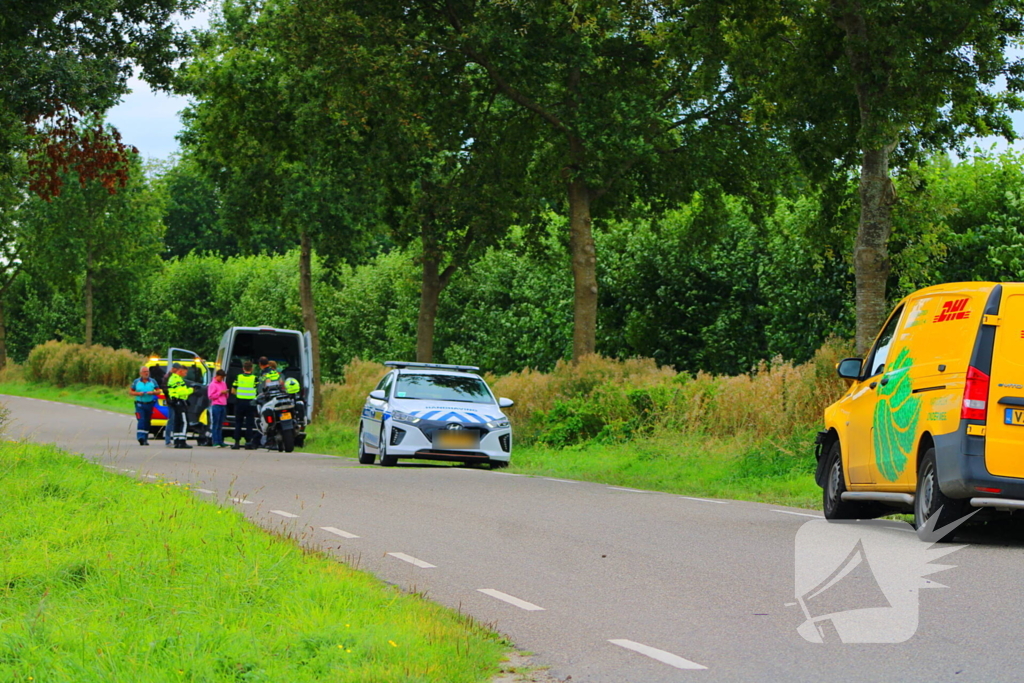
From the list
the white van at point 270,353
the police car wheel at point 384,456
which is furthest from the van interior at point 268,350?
the police car wheel at point 384,456

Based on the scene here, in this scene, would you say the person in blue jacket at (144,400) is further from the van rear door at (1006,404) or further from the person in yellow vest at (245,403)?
the van rear door at (1006,404)

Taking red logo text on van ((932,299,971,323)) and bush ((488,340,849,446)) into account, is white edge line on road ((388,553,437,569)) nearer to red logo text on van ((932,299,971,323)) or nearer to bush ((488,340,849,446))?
red logo text on van ((932,299,971,323))

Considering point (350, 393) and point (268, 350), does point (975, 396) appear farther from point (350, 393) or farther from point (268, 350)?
point (350, 393)

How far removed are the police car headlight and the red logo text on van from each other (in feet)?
36.2

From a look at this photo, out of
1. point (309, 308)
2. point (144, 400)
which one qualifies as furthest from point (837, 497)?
point (309, 308)

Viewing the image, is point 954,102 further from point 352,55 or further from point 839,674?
point 839,674

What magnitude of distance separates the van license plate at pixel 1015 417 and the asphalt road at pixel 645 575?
1007 millimetres

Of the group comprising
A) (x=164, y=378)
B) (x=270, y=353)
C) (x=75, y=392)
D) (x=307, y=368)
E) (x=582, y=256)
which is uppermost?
(x=582, y=256)

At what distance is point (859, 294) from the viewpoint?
61.3 ft

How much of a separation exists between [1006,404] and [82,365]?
52517 mm

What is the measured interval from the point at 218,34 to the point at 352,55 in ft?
27.1

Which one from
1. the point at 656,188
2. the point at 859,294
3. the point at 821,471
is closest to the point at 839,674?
the point at 821,471

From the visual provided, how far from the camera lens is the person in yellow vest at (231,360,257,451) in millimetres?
27734

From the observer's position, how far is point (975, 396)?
10.4m
